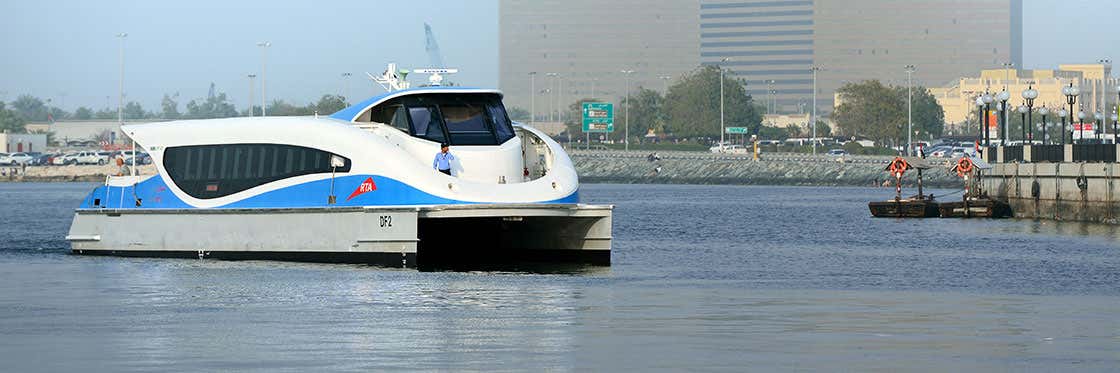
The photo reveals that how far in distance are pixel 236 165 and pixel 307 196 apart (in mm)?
2275

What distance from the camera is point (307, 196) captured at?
37.8 m

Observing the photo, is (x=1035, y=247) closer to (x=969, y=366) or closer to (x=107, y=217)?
(x=107, y=217)

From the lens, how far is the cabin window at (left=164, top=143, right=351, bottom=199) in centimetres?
3806

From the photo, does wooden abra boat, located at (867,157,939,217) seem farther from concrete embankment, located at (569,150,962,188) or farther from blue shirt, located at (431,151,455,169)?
concrete embankment, located at (569,150,962,188)

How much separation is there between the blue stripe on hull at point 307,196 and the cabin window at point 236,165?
29 centimetres

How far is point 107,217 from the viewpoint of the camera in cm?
4106

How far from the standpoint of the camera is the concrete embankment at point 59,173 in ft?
598

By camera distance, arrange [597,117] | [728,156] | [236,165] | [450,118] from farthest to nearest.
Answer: [597,117]
[728,156]
[236,165]
[450,118]

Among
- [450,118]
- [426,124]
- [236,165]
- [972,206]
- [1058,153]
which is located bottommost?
[972,206]

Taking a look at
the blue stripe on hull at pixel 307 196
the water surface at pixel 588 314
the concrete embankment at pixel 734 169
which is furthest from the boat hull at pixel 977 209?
the concrete embankment at pixel 734 169

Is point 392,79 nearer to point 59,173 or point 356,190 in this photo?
point 356,190

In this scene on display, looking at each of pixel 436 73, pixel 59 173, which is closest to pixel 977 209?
pixel 436 73

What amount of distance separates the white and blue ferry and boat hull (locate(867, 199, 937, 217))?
40985 millimetres

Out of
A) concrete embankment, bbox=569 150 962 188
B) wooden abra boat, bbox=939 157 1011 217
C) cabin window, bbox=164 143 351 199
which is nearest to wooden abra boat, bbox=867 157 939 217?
wooden abra boat, bbox=939 157 1011 217
